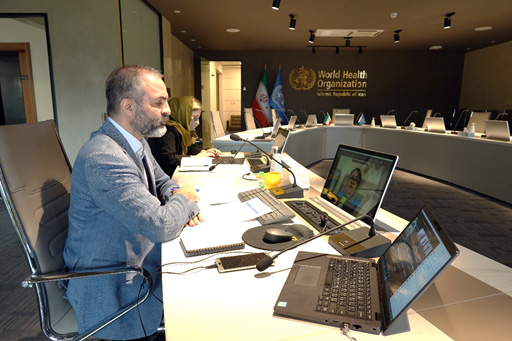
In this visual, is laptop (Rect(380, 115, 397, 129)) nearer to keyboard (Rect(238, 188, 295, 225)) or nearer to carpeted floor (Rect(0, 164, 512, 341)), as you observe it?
carpeted floor (Rect(0, 164, 512, 341))

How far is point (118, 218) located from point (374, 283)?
2.67ft

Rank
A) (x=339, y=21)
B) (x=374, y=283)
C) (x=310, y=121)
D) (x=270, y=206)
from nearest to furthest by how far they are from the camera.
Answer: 1. (x=374, y=283)
2. (x=270, y=206)
3. (x=339, y=21)
4. (x=310, y=121)

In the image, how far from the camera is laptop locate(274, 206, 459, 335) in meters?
0.66

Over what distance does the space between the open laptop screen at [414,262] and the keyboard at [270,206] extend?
492mm

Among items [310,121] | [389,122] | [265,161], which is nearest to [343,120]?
[310,121]

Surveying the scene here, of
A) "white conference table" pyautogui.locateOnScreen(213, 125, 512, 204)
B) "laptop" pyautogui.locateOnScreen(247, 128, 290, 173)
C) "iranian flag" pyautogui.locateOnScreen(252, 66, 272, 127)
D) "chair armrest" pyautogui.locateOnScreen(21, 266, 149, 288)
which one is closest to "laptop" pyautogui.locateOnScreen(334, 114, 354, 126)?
"white conference table" pyautogui.locateOnScreen(213, 125, 512, 204)

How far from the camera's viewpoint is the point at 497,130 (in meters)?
4.22

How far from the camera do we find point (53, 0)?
375cm

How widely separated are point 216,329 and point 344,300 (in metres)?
0.31

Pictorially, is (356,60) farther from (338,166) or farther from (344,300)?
(344,300)

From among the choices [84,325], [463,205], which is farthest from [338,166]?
[463,205]

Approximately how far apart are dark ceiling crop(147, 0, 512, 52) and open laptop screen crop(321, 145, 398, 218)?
4011 millimetres

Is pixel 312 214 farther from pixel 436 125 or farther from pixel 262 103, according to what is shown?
pixel 262 103

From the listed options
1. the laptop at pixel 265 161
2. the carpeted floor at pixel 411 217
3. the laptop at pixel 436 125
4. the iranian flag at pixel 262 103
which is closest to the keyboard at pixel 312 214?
the laptop at pixel 265 161
